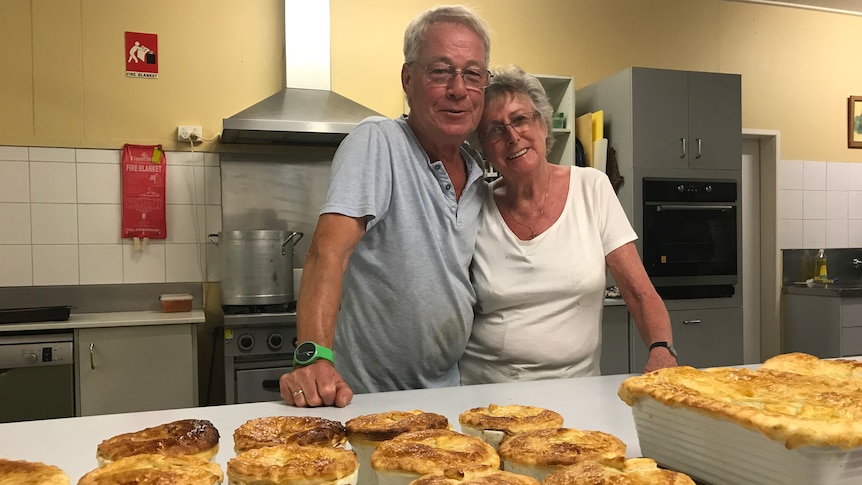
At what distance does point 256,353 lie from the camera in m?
2.85

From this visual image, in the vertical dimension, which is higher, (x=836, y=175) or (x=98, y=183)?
(x=836, y=175)

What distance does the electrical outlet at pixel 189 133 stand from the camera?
332cm

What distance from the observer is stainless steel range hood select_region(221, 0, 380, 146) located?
3070mm

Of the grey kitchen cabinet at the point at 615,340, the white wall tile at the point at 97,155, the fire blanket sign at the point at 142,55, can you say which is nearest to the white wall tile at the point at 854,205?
the grey kitchen cabinet at the point at 615,340

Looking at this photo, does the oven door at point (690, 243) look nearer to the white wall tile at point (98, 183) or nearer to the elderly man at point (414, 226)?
the elderly man at point (414, 226)

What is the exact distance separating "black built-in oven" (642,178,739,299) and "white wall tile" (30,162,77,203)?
2948mm

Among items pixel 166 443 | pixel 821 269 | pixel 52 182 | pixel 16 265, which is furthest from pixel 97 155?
pixel 821 269

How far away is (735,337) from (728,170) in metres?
0.92

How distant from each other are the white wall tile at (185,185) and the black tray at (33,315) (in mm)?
805

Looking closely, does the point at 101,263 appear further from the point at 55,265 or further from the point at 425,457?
the point at 425,457

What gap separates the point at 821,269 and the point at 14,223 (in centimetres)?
482

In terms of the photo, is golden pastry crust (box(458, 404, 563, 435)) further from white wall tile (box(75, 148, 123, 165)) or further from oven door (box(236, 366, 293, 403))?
white wall tile (box(75, 148, 123, 165))

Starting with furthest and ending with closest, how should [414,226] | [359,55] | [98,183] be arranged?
[359,55]
[98,183]
[414,226]

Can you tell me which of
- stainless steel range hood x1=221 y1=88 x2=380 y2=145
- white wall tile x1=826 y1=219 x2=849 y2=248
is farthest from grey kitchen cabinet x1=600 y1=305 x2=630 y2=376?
white wall tile x1=826 y1=219 x2=849 y2=248
